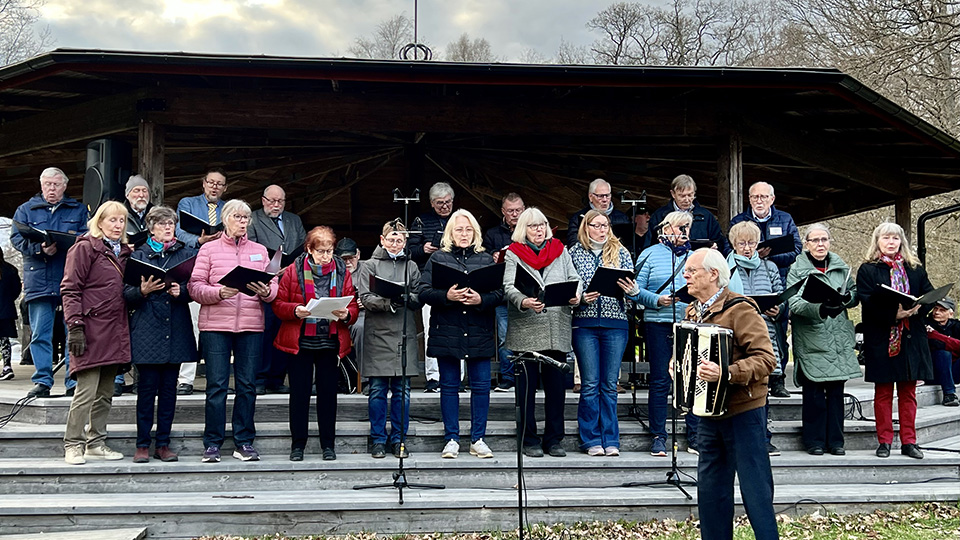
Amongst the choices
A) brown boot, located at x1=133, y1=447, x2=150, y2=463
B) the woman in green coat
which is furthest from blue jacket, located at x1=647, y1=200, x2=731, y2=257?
brown boot, located at x1=133, y1=447, x2=150, y2=463

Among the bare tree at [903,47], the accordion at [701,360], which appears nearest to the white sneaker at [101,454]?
the accordion at [701,360]

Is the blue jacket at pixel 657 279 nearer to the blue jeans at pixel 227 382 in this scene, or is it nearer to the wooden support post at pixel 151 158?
the blue jeans at pixel 227 382

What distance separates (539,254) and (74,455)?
3.92 m

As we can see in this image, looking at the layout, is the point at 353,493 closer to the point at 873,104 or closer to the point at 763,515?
the point at 763,515

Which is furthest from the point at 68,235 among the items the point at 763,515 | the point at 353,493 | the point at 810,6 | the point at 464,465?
the point at 810,6

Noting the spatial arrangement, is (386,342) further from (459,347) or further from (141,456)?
(141,456)

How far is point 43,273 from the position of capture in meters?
7.68

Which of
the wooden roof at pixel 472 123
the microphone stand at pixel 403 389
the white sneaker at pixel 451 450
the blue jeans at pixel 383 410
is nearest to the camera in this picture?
the microphone stand at pixel 403 389

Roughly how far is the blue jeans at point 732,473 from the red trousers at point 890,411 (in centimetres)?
293

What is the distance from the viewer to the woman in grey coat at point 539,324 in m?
6.99

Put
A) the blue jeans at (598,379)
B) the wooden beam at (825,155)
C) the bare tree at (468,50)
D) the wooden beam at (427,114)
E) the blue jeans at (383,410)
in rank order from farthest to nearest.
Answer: the bare tree at (468,50), the wooden beam at (825,155), the wooden beam at (427,114), the blue jeans at (598,379), the blue jeans at (383,410)

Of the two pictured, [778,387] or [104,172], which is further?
[104,172]

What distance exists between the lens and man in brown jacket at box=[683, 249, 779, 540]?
4.92 meters

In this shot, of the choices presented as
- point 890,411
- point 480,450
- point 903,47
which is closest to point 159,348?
point 480,450
